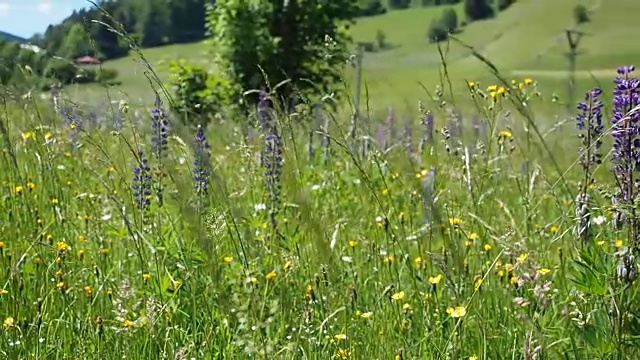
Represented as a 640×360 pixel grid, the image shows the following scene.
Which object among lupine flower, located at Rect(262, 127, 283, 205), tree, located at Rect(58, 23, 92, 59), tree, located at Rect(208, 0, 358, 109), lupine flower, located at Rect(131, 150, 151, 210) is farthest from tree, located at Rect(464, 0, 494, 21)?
lupine flower, located at Rect(131, 150, 151, 210)

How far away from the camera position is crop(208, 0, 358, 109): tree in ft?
27.6

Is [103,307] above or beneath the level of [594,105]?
beneath

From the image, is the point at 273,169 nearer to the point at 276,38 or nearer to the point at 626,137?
the point at 626,137

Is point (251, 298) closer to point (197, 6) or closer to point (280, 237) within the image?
point (280, 237)

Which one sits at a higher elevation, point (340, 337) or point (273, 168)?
point (273, 168)

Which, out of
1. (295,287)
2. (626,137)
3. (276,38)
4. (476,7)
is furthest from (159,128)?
(476,7)

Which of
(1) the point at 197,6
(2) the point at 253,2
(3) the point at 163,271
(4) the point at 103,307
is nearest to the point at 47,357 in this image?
(4) the point at 103,307

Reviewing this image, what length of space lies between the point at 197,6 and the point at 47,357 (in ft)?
28.0

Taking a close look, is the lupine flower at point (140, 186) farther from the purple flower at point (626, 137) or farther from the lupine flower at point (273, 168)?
the purple flower at point (626, 137)

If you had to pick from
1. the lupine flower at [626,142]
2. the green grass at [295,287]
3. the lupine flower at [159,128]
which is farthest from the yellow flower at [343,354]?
the lupine flower at [159,128]

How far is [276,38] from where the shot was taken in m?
8.38

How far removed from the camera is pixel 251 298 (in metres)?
1.75

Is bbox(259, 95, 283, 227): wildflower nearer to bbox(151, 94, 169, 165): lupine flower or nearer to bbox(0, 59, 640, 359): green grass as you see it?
bbox(0, 59, 640, 359): green grass

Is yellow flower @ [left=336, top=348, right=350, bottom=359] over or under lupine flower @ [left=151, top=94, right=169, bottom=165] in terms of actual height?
under
